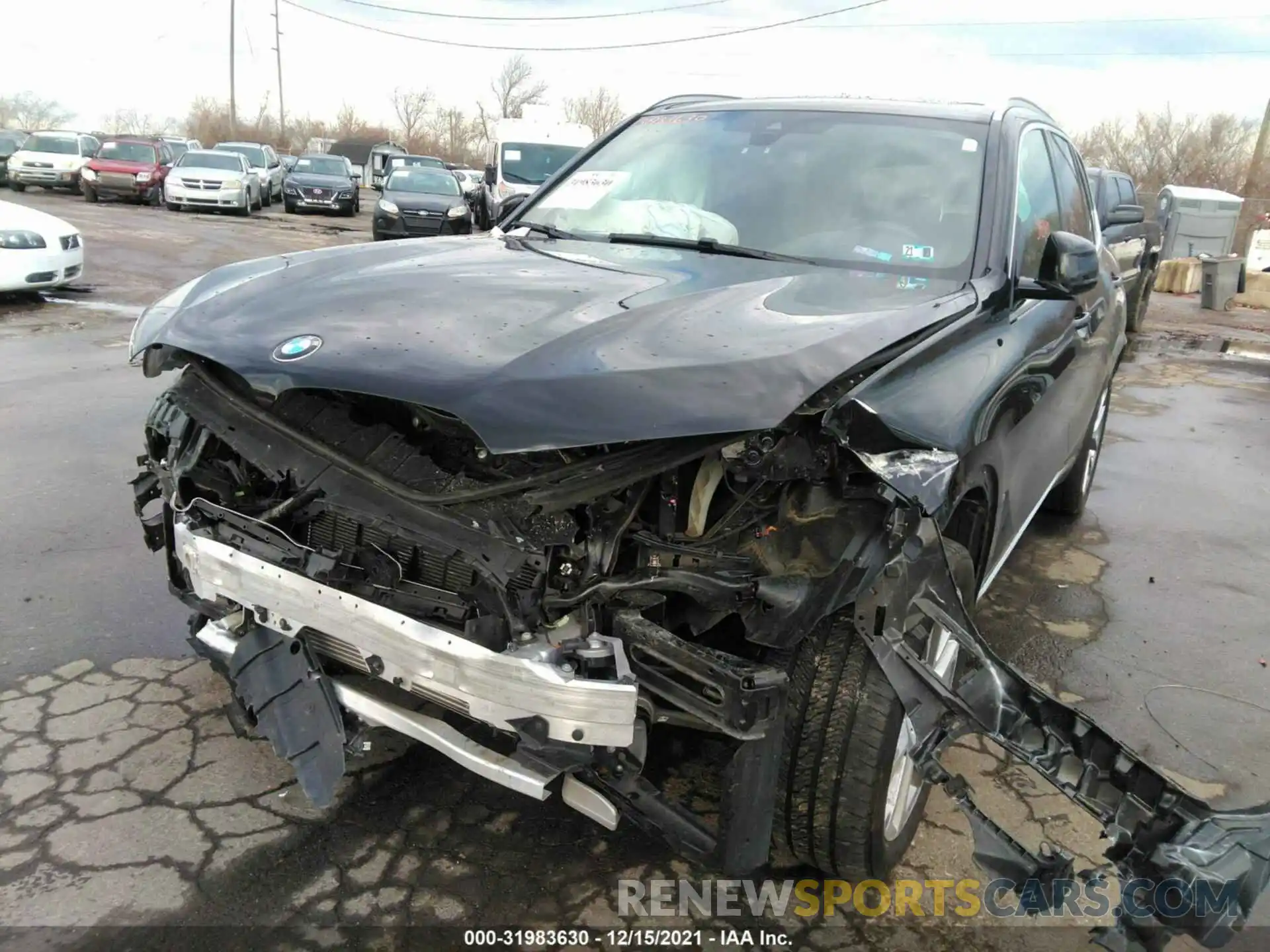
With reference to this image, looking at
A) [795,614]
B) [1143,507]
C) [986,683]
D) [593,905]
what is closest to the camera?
[795,614]

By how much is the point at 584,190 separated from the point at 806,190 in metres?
1.00

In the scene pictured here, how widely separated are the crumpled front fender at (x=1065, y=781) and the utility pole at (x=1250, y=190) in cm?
2631

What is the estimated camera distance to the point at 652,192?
12.0 feet

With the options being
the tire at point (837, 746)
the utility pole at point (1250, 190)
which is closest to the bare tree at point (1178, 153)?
the utility pole at point (1250, 190)

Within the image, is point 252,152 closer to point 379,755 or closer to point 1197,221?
point 1197,221

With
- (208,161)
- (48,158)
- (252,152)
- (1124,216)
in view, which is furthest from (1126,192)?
(48,158)

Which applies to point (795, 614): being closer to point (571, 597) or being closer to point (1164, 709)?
point (571, 597)

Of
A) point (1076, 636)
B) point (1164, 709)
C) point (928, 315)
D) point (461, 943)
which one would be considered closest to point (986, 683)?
point (928, 315)

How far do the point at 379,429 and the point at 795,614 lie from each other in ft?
3.82

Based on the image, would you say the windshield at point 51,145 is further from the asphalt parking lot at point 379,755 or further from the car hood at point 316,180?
the asphalt parking lot at point 379,755

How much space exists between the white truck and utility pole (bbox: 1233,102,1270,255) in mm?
17090

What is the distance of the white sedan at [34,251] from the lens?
1006 centimetres

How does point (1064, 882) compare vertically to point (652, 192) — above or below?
below

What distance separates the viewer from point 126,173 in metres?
23.7
